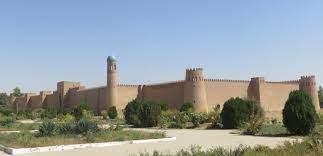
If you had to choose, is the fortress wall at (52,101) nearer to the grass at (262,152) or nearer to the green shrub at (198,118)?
the green shrub at (198,118)

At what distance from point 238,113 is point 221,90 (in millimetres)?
22865

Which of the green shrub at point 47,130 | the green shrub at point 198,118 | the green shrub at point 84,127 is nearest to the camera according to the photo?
the green shrub at point 47,130

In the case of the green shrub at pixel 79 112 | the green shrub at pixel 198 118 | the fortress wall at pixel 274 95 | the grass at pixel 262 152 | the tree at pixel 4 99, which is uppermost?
the tree at pixel 4 99

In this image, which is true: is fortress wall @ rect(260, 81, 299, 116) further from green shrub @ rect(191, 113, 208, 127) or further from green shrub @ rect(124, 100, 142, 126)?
green shrub @ rect(191, 113, 208, 127)

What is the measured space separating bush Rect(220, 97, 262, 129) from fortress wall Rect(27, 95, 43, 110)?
46.2m

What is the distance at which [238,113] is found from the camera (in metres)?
18.9

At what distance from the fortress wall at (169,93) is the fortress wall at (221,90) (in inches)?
93.8

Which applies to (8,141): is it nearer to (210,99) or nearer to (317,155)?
(317,155)

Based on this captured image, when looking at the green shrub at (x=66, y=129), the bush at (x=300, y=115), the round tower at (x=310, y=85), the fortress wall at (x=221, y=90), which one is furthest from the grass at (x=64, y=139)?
the round tower at (x=310, y=85)

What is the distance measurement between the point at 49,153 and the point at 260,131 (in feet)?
28.1

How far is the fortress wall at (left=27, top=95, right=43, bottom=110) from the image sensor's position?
6247 cm

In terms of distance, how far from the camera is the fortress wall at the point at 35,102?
205 ft

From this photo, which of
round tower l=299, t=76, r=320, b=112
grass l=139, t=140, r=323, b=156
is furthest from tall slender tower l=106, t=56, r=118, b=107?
grass l=139, t=140, r=323, b=156

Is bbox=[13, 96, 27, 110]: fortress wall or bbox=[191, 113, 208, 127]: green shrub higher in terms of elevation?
bbox=[13, 96, 27, 110]: fortress wall
